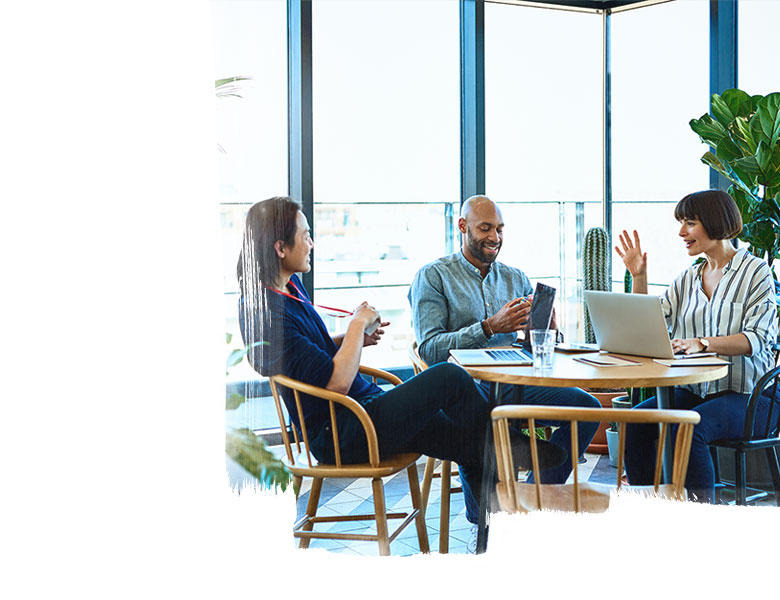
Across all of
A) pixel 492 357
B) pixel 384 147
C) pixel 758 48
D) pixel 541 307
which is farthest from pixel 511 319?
pixel 384 147

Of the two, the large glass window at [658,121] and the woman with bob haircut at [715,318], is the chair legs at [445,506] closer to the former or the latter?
the woman with bob haircut at [715,318]

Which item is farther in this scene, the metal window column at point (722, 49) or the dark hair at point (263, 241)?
the metal window column at point (722, 49)

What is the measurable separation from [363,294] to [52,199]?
8.55 ft

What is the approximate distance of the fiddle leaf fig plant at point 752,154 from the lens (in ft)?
11.0

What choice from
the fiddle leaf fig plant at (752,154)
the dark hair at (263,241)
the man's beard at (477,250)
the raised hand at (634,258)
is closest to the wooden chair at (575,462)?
the dark hair at (263,241)

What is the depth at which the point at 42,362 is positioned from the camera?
169 cm

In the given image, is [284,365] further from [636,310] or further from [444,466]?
[636,310]

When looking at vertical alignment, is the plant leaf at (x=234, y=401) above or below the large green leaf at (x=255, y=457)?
above

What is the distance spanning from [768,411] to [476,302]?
1053 mm

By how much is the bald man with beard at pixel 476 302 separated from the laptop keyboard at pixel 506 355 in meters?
0.13

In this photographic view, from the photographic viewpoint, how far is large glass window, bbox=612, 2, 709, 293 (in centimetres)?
435

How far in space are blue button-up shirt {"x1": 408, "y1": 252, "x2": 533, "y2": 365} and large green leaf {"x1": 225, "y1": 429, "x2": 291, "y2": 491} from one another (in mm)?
1208

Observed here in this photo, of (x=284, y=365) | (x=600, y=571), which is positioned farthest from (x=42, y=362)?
(x=600, y=571)

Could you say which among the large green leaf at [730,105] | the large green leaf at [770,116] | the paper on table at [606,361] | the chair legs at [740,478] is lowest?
the chair legs at [740,478]
